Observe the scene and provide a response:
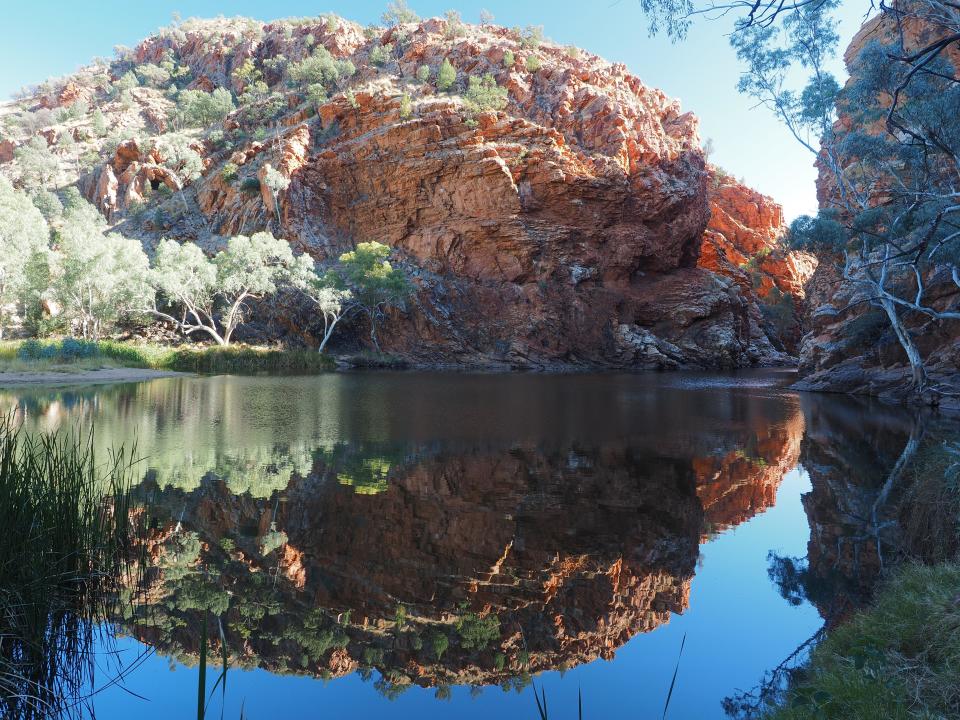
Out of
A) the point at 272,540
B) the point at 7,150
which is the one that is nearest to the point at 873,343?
the point at 272,540

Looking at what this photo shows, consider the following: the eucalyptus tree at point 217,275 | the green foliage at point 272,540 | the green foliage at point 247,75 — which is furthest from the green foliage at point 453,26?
the green foliage at point 272,540

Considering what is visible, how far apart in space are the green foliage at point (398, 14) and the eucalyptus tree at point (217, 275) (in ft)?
152

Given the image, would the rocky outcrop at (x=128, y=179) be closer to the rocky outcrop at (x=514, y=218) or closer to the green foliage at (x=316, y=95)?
the rocky outcrop at (x=514, y=218)

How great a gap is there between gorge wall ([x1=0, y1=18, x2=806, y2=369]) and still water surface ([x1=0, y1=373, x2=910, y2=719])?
35.2 metres

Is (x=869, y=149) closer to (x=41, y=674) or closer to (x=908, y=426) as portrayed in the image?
(x=908, y=426)

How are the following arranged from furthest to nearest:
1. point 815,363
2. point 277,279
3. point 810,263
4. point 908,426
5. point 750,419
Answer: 1. point 810,263
2. point 277,279
3. point 815,363
4. point 750,419
5. point 908,426

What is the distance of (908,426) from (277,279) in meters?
39.1

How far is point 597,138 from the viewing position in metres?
52.2

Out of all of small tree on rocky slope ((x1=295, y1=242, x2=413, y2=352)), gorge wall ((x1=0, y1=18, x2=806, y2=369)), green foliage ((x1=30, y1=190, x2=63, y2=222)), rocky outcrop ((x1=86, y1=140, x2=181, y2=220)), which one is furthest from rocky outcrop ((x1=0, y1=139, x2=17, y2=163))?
small tree on rocky slope ((x1=295, y1=242, x2=413, y2=352))

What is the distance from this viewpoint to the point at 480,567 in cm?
519

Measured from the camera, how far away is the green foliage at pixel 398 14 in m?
70.0

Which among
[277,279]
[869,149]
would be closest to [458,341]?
[277,279]

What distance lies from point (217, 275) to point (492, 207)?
74.8ft

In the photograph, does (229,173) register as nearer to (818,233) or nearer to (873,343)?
(818,233)
